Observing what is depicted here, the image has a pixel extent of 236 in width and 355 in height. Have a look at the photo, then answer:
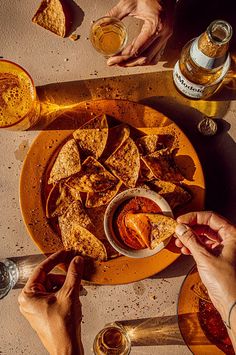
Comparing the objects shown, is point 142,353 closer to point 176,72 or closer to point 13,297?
point 13,297

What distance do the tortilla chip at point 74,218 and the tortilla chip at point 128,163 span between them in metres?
0.15

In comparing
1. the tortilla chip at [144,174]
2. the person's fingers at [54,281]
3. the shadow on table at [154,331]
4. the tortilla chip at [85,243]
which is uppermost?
the tortilla chip at [144,174]

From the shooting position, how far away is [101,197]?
151 cm

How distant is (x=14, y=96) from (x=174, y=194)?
56 cm

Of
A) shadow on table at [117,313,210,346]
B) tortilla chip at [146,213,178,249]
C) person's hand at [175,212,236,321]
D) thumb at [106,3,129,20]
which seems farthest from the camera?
shadow on table at [117,313,210,346]

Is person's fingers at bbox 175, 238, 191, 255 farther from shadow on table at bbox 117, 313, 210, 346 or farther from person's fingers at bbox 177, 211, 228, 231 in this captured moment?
shadow on table at bbox 117, 313, 210, 346

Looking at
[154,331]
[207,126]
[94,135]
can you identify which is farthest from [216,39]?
[154,331]

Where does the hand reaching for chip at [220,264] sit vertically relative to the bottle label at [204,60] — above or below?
below

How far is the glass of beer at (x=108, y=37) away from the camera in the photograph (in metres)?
1.55

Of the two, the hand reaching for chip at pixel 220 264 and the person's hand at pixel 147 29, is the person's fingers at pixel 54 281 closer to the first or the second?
the hand reaching for chip at pixel 220 264

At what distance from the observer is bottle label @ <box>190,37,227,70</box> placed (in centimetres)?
137

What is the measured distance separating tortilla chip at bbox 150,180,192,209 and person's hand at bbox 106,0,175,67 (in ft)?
1.19

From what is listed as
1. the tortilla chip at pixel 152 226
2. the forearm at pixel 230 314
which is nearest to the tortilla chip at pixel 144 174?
the tortilla chip at pixel 152 226

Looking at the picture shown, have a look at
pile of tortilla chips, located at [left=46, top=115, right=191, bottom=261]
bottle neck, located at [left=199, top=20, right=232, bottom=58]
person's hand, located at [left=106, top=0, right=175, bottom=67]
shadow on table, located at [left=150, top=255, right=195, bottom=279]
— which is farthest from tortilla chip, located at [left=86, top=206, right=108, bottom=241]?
bottle neck, located at [left=199, top=20, right=232, bottom=58]
